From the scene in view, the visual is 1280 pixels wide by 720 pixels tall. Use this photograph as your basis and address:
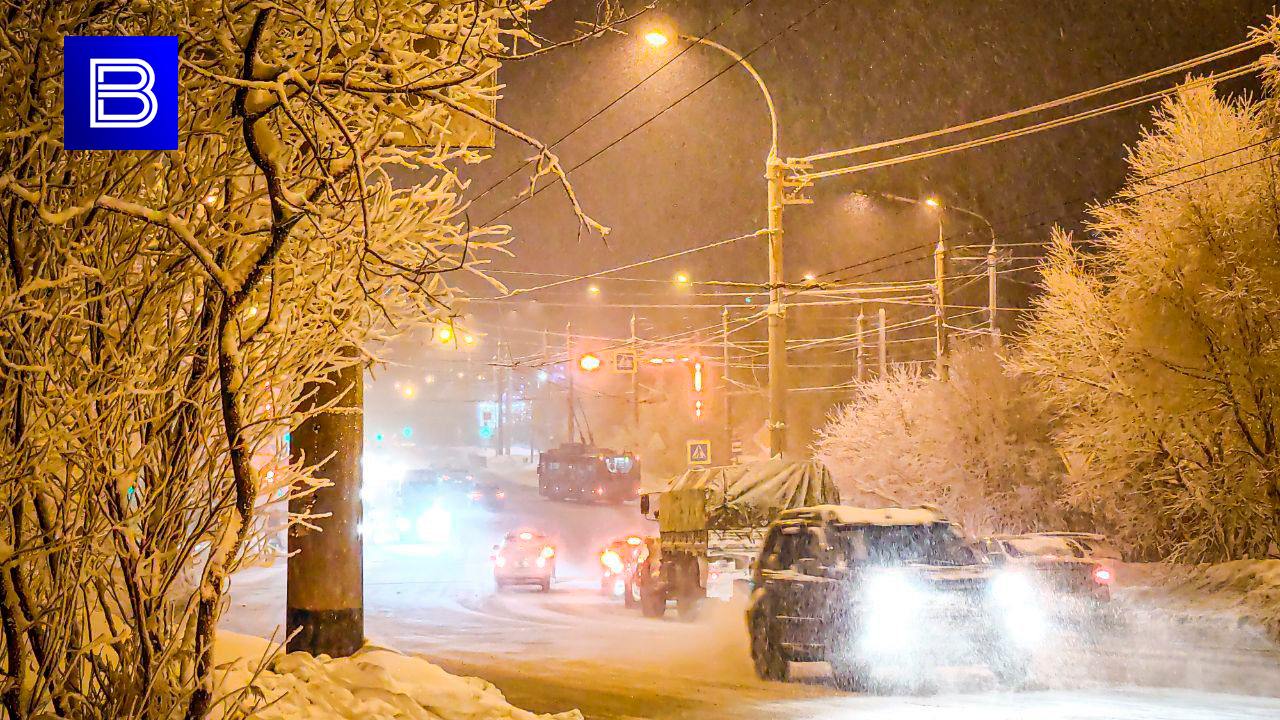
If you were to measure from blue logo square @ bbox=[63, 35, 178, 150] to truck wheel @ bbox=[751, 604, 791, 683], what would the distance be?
8874 mm

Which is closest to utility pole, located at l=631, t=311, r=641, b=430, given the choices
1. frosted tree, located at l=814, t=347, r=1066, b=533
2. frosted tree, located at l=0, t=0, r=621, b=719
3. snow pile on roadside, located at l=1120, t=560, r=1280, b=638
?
frosted tree, located at l=814, t=347, r=1066, b=533

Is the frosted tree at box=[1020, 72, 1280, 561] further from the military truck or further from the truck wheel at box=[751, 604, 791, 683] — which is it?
the truck wheel at box=[751, 604, 791, 683]

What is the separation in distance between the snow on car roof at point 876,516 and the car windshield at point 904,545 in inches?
2.3

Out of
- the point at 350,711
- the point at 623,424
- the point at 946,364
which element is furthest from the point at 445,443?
the point at 350,711

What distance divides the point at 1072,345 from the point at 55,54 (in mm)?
22741

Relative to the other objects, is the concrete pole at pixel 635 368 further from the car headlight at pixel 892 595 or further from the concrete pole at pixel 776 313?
the car headlight at pixel 892 595

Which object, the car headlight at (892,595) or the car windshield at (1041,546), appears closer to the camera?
the car headlight at (892,595)

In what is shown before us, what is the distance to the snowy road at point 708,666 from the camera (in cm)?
1041

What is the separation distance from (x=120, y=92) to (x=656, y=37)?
1421 cm

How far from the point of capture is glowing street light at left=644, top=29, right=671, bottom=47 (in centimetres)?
1802

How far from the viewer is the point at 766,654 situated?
12.4m

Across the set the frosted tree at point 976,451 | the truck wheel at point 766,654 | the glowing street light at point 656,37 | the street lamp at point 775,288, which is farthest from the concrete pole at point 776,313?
the truck wheel at point 766,654

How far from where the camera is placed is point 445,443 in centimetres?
15838

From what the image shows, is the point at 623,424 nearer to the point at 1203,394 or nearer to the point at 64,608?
the point at 1203,394
